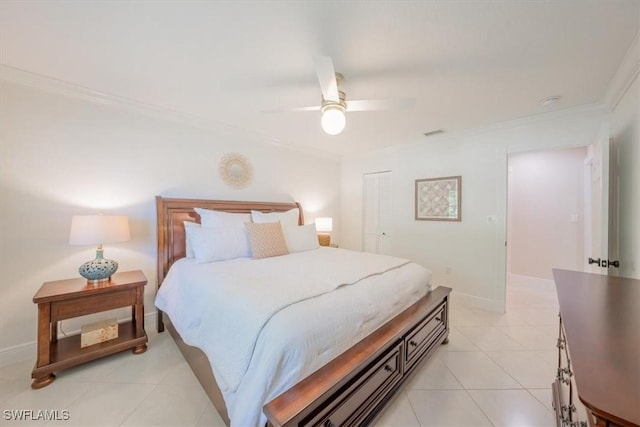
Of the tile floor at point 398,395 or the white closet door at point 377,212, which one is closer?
the tile floor at point 398,395

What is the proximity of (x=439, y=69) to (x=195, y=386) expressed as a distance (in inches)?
121

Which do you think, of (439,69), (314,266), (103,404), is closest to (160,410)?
(103,404)

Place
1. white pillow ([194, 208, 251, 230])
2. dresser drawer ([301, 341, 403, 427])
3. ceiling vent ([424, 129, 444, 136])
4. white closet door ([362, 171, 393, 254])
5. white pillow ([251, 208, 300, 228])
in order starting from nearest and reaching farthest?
dresser drawer ([301, 341, 403, 427]) < white pillow ([194, 208, 251, 230]) < white pillow ([251, 208, 300, 228]) < ceiling vent ([424, 129, 444, 136]) < white closet door ([362, 171, 393, 254])

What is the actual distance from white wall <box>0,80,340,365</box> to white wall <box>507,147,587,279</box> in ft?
→ 15.8

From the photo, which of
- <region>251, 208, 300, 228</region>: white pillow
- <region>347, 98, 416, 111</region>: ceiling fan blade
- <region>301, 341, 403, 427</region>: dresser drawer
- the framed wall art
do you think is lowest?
<region>301, 341, 403, 427</region>: dresser drawer

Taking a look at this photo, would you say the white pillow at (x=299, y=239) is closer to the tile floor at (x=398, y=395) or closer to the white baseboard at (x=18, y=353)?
the tile floor at (x=398, y=395)

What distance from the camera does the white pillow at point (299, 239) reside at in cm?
310

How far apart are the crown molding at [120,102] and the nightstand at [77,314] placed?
5.64ft

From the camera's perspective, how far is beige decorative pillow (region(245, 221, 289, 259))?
266 cm

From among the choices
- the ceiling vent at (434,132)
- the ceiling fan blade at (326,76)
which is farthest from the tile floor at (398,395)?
the ceiling vent at (434,132)

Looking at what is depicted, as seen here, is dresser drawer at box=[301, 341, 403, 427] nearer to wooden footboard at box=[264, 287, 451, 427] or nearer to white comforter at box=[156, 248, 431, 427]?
wooden footboard at box=[264, 287, 451, 427]

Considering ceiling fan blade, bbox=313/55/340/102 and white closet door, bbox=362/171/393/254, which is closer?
ceiling fan blade, bbox=313/55/340/102

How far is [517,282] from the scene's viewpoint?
4.41m
